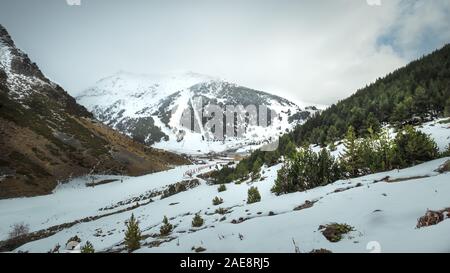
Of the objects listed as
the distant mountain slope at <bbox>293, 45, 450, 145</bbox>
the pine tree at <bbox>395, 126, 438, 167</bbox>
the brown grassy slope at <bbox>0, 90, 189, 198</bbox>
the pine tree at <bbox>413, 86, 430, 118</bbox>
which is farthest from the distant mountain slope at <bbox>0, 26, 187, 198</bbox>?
the pine tree at <bbox>413, 86, 430, 118</bbox>

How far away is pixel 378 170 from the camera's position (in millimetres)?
14945

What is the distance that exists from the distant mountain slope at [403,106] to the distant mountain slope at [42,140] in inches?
1851

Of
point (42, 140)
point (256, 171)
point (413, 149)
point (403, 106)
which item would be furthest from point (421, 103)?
point (42, 140)

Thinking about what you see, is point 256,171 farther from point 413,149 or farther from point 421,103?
point 421,103

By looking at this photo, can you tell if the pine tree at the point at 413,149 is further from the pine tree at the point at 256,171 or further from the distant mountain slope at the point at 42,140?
the distant mountain slope at the point at 42,140

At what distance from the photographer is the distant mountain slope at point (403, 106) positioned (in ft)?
102

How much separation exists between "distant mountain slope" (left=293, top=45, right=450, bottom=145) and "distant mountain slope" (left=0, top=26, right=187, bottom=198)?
47.0 m

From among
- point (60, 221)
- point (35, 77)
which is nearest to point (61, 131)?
point (35, 77)


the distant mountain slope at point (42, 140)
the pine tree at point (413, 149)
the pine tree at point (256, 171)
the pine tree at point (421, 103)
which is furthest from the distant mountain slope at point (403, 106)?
the distant mountain slope at point (42, 140)

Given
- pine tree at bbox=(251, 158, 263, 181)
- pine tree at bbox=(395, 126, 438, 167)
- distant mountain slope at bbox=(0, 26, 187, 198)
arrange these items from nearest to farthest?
pine tree at bbox=(395, 126, 438, 167)
pine tree at bbox=(251, 158, 263, 181)
distant mountain slope at bbox=(0, 26, 187, 198)

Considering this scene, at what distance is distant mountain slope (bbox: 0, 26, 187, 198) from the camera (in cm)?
5216

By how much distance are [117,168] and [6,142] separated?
78.0 ft

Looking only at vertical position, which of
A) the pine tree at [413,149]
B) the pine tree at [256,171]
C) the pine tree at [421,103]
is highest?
the pine tree at [421,103]

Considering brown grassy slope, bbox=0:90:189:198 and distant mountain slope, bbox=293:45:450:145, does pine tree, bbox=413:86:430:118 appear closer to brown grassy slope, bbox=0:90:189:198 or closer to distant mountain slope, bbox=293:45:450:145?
distant mountain slope, bbox=293:45:450:145
